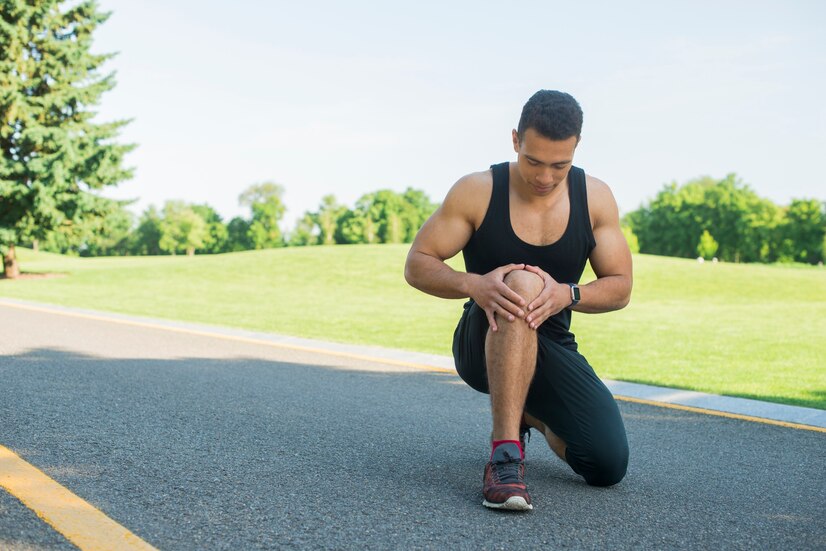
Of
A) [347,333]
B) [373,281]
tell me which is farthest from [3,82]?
[347,333]

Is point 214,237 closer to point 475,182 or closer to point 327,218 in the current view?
point 327,218

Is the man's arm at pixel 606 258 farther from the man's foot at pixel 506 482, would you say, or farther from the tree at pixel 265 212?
→ the tree at pixel 265 212

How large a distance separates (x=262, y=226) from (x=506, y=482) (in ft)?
378

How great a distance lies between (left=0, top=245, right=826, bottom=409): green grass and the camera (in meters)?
8.84

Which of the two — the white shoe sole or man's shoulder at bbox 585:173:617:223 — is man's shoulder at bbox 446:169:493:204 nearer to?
man's shoulder at bbox 585:173:617:223

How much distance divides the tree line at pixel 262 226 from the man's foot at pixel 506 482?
103 m

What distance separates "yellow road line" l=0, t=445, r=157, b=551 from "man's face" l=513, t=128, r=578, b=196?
2139 mm

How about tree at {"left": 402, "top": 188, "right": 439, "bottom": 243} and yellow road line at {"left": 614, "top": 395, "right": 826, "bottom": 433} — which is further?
tree at {"left": 402, "top": 188, "right": 439, "bottom": 243}

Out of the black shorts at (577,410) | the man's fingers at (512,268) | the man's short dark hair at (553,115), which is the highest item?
the man's short dark hair at (553,115)

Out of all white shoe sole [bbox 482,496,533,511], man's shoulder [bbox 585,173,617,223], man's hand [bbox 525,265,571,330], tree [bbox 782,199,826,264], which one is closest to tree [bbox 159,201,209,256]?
tree [bbox 782,199,826,264]

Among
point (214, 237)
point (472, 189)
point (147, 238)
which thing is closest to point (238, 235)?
point (214, 237)

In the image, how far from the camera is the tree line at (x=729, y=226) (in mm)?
89875

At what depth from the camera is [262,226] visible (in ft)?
379

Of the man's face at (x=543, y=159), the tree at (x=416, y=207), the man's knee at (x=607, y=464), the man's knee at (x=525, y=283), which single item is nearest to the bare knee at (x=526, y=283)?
the man's knee at (x=525, y=283)
